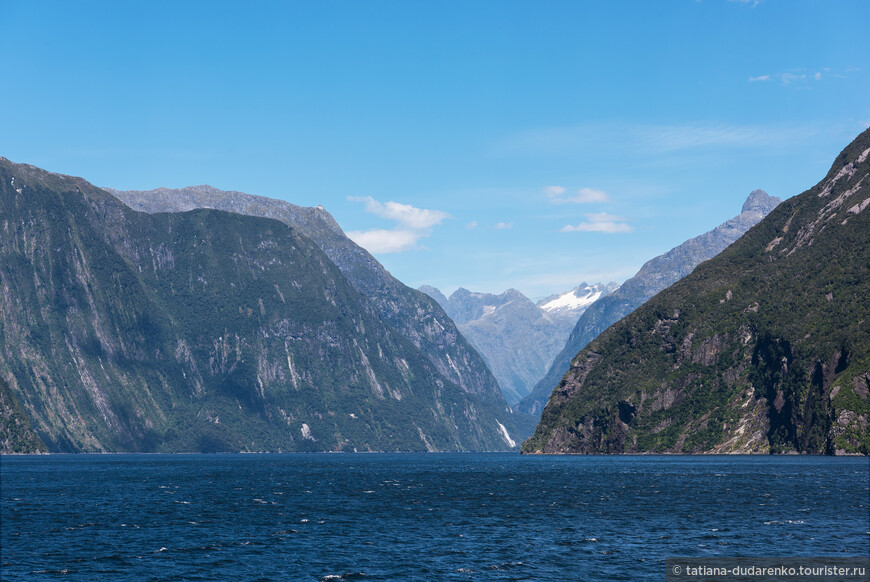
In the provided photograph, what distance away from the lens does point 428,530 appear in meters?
106

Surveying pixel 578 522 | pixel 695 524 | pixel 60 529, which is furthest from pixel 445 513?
pixel 60 529

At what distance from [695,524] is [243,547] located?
49.7 m

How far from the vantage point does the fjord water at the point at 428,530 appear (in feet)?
262

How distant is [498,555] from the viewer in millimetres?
85750

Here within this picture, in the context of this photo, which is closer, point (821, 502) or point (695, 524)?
point (695, 524)

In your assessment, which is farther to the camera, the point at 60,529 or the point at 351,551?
the point at 60,529

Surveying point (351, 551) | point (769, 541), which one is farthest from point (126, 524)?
point (769, 541)

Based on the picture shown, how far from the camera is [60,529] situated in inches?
4242

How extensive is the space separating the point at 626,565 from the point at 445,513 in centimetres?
4964

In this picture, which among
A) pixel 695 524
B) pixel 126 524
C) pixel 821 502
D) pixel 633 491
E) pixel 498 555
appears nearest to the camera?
pixel 498 555

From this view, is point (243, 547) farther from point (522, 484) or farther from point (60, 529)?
point (522, 484)

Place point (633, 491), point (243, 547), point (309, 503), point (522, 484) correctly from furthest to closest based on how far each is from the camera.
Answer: point (522, 484), point (633, 491), point (309, 503), point (243, 547)

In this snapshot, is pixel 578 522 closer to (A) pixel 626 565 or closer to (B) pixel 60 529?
(A) pixel 626 565

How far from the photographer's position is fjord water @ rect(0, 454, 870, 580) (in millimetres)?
80000
